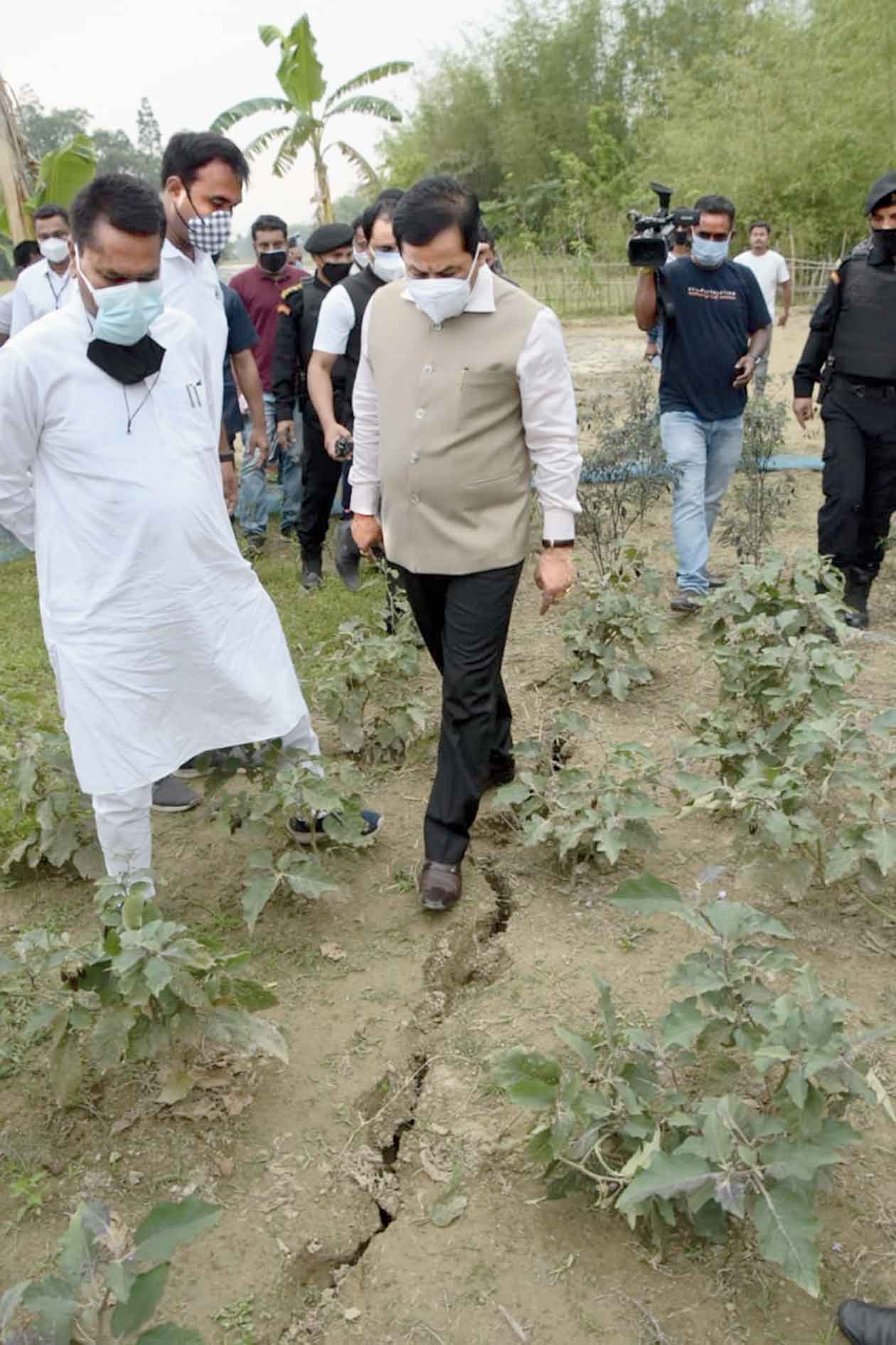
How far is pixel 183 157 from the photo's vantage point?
3.34 m

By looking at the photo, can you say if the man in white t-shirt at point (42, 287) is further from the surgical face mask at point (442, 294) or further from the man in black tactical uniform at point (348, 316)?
the surgical face mask at point (442, 294)

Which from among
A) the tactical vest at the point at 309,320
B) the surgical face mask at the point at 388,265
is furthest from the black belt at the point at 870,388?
the tactical vest at the point at 309,320

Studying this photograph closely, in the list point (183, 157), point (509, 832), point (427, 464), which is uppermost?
point (183, 157)

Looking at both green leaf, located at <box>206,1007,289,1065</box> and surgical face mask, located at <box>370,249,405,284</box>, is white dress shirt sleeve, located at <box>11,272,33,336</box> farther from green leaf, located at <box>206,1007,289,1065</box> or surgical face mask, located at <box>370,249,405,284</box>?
green leaf, located at <box>206,1007,289,1065</box>

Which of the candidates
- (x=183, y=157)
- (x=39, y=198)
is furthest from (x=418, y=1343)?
(x=39, y=198)

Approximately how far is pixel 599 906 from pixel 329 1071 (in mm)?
879

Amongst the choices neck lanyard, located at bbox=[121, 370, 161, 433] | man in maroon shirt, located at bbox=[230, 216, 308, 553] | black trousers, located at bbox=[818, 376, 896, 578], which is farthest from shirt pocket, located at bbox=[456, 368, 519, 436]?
man in maroon shirt, located at bbox=[230, 216, 308, 553]

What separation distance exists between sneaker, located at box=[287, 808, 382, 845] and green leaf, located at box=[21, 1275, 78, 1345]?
1588mm

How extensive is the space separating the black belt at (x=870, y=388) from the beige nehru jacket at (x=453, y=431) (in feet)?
7.03

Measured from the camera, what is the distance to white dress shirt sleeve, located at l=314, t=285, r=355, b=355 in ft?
15.4

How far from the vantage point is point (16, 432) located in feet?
7.93

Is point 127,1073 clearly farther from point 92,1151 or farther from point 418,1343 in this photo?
point 418,1343

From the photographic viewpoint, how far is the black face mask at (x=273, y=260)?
6426mm


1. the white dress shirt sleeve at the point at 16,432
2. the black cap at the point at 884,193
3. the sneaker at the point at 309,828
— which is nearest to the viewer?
the white dress shirt sleeve at the point at 16,432
